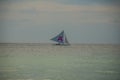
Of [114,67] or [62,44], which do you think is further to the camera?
[62,44]

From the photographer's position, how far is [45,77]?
5059mm

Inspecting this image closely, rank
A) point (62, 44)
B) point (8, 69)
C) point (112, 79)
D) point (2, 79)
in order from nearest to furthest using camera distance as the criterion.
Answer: point (2, 79) < point (112, 79) < point (8, 69) < point (62, 44)

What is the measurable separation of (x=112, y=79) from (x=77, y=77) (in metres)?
0.49

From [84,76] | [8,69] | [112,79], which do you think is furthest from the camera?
[8,69]

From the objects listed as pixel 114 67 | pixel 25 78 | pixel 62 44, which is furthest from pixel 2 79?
pixel 62 44

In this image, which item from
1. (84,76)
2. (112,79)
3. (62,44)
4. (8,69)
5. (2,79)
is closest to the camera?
(2,79)

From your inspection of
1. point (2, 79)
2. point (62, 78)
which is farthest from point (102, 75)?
point (2, 79)

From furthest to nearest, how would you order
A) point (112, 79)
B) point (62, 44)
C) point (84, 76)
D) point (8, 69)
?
point (62, 44), point (8, 69), point (84, 76), point (112, 79)

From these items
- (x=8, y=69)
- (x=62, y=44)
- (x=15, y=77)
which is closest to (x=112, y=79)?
(x=15, y=77)

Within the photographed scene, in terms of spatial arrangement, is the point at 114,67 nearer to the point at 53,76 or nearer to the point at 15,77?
the point at 53,76

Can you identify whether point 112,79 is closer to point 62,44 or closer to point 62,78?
point 62,78

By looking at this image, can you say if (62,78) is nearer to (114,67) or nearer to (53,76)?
(53,76)

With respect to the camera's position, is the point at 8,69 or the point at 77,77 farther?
the point at 8,69

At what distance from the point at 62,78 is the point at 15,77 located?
584 mm
